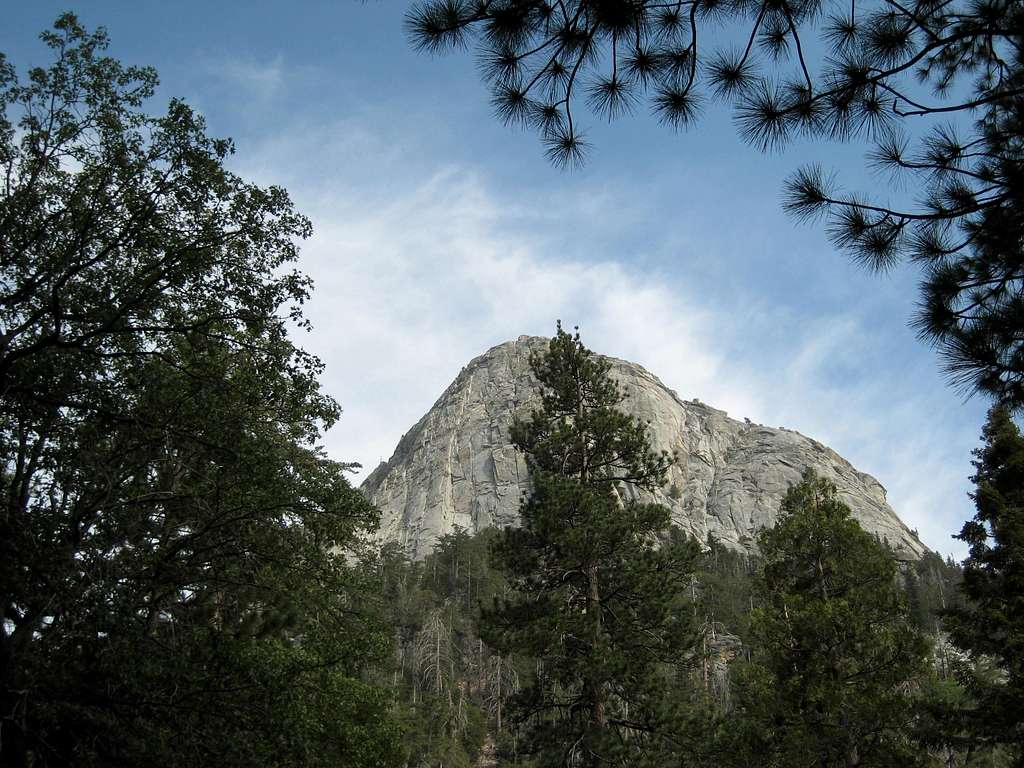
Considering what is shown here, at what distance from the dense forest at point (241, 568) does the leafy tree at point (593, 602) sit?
64mm

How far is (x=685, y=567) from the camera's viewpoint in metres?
15.7

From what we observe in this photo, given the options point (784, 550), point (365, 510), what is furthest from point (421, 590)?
point (365, 510)

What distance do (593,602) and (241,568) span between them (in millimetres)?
8100

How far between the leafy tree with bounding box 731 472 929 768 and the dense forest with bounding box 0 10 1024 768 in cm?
6

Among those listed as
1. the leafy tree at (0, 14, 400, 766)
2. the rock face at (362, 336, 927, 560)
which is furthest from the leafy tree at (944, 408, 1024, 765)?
the rock face at (362, 336, 927, 560)

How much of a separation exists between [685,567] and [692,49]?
12294 mm

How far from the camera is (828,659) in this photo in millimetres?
14984

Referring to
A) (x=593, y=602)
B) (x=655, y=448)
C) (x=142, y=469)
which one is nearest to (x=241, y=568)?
(x=142, y=469)

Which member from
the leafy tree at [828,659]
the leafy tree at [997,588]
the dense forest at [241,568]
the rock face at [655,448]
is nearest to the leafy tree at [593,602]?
the dense forest at [241,568]

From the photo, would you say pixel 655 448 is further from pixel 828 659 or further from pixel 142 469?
pixel 142 469

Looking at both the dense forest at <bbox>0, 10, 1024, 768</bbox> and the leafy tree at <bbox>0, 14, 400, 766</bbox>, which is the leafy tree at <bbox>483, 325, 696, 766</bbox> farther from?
the leafy tree at <bbox>0, 14, 400, 766</bbox>

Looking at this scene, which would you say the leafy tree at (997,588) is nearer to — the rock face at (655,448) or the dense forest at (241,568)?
the dense forest at (241,568)

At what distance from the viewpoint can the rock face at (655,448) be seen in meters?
110

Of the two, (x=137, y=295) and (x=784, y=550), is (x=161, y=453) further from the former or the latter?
(x=784, y=550)
